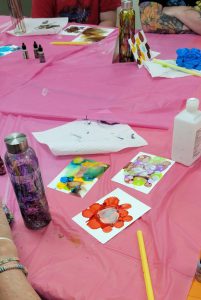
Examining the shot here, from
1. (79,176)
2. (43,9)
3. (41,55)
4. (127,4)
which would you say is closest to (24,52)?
(41,55)

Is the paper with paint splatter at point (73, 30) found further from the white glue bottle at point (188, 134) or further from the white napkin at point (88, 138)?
the white glue bottle at point (188, 134)

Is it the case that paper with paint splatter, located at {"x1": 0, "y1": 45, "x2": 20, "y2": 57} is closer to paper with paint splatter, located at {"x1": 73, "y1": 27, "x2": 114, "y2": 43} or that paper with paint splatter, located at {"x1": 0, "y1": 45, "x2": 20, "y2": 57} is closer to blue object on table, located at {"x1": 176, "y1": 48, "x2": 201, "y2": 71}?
paper with paint splatter, located at {"x1": 73, "y1": 27, "x2": 114, "y2": 43}

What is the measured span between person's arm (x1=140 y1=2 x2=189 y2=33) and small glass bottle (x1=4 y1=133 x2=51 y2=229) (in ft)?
4.22

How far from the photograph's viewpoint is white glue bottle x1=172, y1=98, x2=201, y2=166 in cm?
77

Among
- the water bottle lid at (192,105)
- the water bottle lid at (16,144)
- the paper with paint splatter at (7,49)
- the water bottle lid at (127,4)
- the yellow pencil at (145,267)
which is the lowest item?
the yellow pencil at (145,267)

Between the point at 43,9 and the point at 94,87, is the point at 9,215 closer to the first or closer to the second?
the point at 94,87

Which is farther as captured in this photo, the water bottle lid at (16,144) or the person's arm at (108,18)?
the person's arm at (108,18)

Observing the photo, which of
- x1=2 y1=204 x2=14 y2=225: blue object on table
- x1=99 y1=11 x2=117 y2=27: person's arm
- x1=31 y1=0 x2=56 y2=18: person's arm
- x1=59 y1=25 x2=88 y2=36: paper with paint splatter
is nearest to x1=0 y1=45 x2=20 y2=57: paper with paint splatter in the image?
x1=59 y1=25 x2=88 y2=36: paper with paint splatter

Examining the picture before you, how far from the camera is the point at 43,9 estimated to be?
79.0 inches

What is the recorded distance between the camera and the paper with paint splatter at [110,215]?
684 mm

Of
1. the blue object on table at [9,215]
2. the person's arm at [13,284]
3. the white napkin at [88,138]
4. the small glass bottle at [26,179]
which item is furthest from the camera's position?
the white napkin at [88,138]

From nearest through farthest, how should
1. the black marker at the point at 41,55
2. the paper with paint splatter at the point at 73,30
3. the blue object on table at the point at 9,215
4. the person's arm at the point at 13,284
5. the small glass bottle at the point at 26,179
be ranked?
1. the person's arm at the point at 13,284
2. the small glass bottle at the point at 26,179
3. the blue object on table at the point at 9,215
4. the black marker at the point at 41,55
5. the paper with paint splatter at the point at 73,30

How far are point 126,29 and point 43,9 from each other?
2.87 ft

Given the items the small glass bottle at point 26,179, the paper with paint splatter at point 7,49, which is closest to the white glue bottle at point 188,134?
the small glass bottle at point 26,179
